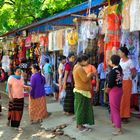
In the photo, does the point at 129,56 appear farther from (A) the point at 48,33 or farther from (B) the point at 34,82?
(A) the point at 48,33

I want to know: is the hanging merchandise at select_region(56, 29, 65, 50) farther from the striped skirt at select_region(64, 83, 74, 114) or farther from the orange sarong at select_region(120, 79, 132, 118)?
the orange sarong at select_region(120, 79, 132, 118)

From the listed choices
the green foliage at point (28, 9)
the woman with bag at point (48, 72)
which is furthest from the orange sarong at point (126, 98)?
the green foliage at point (28, 9)

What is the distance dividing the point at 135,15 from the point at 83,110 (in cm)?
229

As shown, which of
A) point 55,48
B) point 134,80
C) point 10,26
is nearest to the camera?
point 134,80

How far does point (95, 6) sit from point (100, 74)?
2.00 meters

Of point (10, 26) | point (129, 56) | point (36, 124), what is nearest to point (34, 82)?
point (36, 124)

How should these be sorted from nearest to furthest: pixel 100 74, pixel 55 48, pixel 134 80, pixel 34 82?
pixel 134 80 → pixel 34 82 → pixel 100 74 → pixel 55 48

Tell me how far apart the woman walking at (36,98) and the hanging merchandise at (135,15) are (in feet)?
10.1

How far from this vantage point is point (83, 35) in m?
9.73

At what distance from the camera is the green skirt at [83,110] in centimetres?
799

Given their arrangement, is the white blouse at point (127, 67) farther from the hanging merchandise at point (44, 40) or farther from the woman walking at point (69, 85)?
the hanging merchandise at point (44, 40)

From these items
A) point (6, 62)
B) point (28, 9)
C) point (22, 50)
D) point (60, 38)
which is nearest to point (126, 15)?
point (60, 38)

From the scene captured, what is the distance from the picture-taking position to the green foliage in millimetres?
20375

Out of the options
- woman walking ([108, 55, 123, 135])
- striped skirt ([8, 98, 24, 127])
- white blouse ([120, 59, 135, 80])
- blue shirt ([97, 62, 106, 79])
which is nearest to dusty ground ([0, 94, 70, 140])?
striped skirt ([8, 98, 24, 127])
